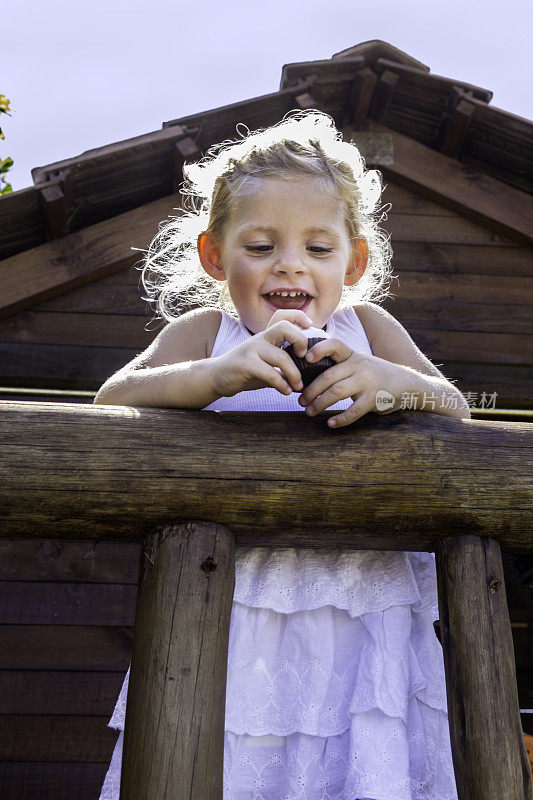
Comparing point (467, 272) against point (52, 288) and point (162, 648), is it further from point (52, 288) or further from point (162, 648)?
point (162, 648)

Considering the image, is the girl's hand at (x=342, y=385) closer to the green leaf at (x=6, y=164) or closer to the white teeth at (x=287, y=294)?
the white teeth at (x=287, y=294)

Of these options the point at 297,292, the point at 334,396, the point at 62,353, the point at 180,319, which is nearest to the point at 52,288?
the point at 62,353

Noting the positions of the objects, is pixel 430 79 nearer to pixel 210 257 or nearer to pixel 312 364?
pixel 210 257

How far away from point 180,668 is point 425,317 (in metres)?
3.11

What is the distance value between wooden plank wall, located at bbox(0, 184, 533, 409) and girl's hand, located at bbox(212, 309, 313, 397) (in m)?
2.43

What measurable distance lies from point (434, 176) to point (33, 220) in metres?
2.15

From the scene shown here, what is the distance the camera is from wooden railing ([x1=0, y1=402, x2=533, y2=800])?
4.57 feet

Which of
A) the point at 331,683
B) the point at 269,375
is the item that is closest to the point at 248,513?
the point at 269,375

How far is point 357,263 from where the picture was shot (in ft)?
8.11

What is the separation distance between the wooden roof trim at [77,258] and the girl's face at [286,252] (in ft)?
6.30

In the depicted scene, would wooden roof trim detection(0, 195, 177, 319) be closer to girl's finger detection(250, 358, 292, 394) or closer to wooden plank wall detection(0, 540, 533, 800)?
wooden plank wall detection(0, 540, 533, 800)

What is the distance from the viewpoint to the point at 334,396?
153 cm

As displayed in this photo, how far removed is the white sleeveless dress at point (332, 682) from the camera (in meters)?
1.66

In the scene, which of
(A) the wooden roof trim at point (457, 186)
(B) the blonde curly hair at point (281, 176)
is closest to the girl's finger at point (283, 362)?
(B) the blonde curly hair at point (281, 176)
